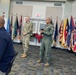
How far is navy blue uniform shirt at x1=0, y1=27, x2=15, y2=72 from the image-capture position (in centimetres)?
216

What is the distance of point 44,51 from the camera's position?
5312 mm

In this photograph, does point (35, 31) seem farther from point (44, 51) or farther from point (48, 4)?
point (44, 51)

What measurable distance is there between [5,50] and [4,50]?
A: 5 cm

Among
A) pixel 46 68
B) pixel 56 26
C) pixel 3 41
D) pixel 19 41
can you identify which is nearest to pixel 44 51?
pixel 46 68

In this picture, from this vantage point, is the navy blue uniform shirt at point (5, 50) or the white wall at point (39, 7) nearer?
the navy blue uniform shirt at point (5, 50)

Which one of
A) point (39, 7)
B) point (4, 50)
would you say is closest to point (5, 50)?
point (4, 50)

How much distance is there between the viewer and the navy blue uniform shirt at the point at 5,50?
2.16 metres

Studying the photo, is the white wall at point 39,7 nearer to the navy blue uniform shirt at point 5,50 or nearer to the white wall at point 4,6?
the white wall at point 4,6

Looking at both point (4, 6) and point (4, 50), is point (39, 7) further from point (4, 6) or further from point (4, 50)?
point (4, 50)

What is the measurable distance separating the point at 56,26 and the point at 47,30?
438 centimetres

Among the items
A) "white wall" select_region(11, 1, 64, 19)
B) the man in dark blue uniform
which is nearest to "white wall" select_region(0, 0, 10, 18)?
"white wall" select_region(11, 1, 64, 19)

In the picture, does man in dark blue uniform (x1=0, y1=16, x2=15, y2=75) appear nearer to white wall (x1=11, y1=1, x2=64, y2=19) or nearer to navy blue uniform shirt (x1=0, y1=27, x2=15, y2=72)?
navy blue uniform shirt (x1=0, y1=27, x2=15, y2=72)

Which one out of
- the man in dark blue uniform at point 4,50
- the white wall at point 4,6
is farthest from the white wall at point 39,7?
the man in dark blue uniform at point 4,50

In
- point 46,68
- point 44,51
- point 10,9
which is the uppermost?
point 10,9
